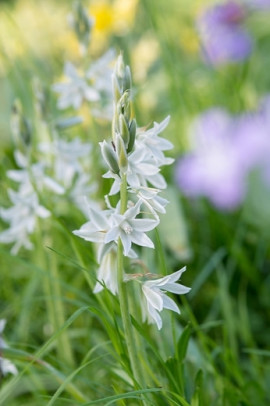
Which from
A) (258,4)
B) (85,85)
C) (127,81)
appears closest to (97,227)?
(127,81)

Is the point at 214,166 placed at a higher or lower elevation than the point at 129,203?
lower

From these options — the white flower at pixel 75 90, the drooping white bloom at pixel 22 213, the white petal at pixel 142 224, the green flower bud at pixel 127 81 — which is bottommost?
the white petal at pixel 142 224

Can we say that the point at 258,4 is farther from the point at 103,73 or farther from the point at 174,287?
the point at 174,287

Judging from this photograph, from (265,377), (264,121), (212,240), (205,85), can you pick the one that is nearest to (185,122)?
(264,121)

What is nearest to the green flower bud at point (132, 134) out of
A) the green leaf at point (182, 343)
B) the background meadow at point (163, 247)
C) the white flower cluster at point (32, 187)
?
the background meadow at point (163, 247)

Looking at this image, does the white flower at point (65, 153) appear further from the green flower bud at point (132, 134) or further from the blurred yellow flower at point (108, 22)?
the blurred yellow flower at point (108, 22)

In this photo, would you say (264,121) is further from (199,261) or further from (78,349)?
(78,349)
